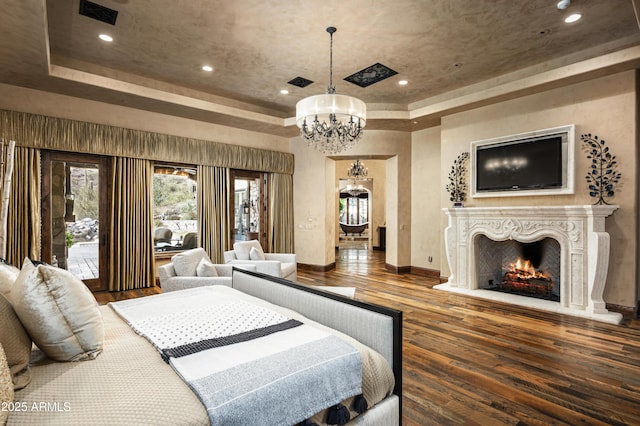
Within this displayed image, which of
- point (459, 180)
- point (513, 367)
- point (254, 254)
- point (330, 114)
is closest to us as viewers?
point (513, 367)

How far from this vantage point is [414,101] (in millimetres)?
5953

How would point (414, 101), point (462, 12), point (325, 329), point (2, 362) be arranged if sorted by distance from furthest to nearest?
point (414, 101) → point (462, 12) → point (325, 329) → point (2, 362)

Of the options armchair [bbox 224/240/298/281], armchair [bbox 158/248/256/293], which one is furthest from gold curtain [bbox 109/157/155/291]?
armchair [bbox 158/248/256/293]

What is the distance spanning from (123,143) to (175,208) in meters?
1.40

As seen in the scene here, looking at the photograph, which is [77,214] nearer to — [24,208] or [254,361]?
[24,208]

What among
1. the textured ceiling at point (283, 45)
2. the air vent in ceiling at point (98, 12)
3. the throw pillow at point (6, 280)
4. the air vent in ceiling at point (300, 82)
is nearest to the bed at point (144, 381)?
the throw pillow at point (6, 280)

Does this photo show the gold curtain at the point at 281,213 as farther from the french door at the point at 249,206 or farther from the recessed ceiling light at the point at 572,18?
the recessed ceiling light at the point at 572,18

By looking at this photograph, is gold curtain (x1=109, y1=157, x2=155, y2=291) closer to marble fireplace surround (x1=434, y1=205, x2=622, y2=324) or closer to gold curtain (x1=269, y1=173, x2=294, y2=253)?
gold curtain (x1=269, y1=173, x2=294, y2=253)

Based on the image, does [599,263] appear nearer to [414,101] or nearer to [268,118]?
[414,101]

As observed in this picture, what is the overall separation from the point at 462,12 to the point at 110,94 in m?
4.66

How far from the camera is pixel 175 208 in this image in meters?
5.98

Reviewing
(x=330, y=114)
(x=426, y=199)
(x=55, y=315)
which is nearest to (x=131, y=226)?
(x=330, y=114)

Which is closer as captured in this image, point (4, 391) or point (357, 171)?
point (4, 391)

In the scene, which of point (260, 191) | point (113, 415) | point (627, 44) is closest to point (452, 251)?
point (627, 44)
